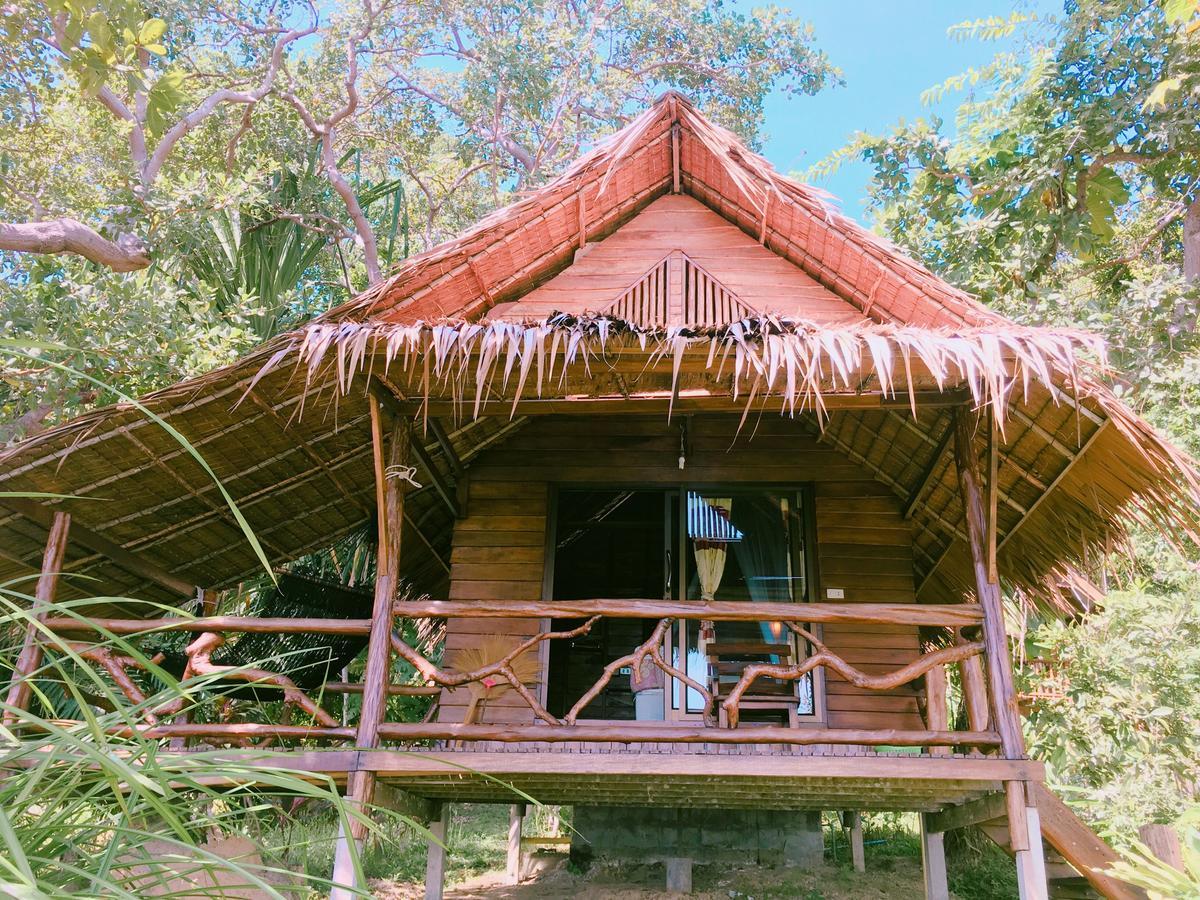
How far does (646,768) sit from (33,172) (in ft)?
36.4

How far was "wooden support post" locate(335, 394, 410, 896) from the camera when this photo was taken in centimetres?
413

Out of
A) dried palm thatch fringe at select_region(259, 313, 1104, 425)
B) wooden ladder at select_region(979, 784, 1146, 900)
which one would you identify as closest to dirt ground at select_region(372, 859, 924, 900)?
wooden ladder at select_region(979, 784, 1146, 900)

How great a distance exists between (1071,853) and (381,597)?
3.51 meters

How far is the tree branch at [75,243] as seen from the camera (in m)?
7.34

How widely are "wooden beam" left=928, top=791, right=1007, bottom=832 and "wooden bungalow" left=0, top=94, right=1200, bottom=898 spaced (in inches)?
1.3

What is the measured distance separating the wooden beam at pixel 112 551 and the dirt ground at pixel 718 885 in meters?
2.87

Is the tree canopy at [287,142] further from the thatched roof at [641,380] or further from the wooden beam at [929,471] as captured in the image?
the wooden beam at [929,471]

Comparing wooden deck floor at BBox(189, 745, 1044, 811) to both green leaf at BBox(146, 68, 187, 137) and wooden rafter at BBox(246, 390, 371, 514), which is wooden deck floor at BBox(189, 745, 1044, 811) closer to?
wooden rafter at BBox(246, 390, 371, 514)

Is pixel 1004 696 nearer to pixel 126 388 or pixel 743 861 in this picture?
pixel 743 861

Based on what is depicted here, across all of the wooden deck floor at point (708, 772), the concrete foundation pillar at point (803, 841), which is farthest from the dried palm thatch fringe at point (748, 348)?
the concrete foundation pillar at point (803, 841)

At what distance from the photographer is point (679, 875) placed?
6164 millimetres

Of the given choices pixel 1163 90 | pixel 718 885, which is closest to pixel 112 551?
pixel 718 885

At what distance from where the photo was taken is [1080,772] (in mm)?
7500

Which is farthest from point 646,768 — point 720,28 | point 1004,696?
point 720,28
